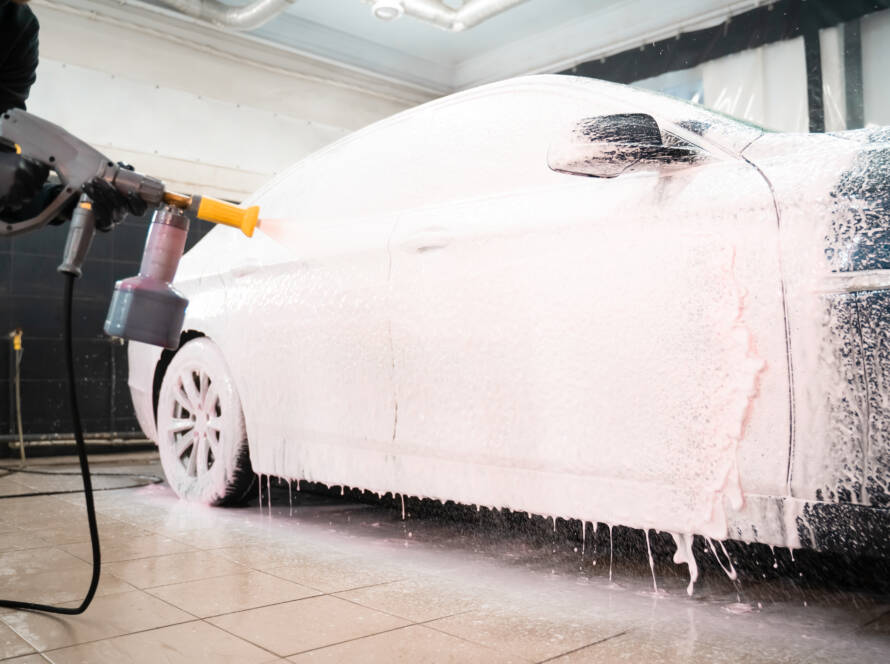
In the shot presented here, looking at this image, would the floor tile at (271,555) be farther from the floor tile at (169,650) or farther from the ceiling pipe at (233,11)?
the ceiling pipe at (233,11)

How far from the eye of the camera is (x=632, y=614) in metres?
1.55

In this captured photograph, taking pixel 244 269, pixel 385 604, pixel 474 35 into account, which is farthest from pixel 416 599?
pixel 474 35

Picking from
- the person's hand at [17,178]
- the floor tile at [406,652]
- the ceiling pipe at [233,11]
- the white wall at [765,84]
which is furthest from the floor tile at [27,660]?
the white wall at [765,84]

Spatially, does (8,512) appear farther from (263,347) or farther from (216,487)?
(263,347)

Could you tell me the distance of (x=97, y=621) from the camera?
4.86 feet

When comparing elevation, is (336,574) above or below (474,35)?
below

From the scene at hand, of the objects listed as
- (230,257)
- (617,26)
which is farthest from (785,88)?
(230,257)

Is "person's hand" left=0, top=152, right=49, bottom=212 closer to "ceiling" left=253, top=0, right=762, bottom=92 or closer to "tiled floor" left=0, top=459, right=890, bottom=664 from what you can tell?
"tiled floor" left=0, top=459, right=890, bottom=664

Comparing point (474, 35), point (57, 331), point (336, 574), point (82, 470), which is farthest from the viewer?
point (474, 35)

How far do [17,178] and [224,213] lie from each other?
13.7 inches

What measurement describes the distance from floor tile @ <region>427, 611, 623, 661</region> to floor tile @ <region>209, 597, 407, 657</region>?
0.14 metres

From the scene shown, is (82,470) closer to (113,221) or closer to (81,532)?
(113,221)

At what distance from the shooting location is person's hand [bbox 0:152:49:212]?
124 centimetres

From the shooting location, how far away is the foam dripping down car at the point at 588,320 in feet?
4.37
